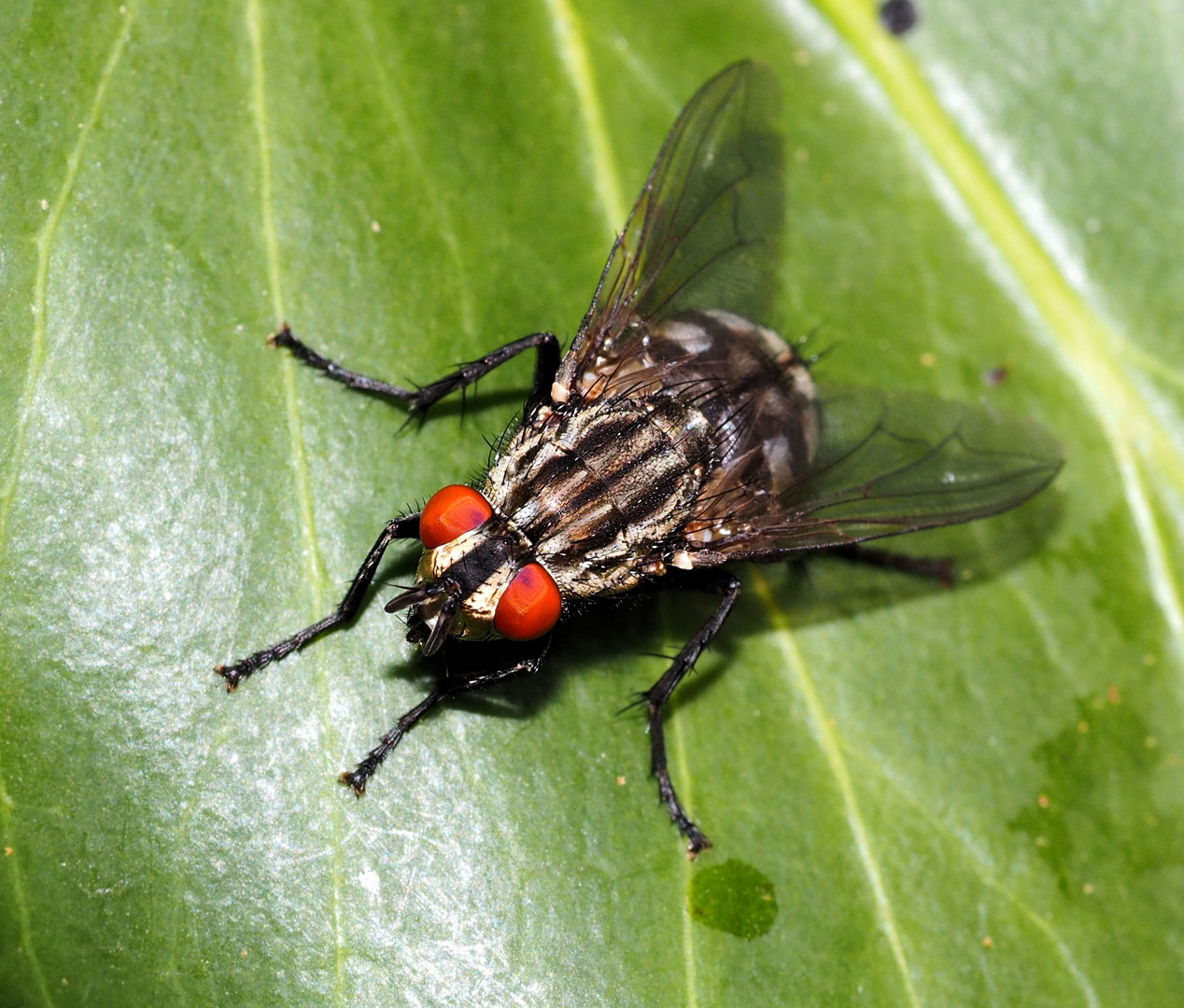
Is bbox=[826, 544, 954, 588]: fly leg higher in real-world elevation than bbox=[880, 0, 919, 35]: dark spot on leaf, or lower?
lower

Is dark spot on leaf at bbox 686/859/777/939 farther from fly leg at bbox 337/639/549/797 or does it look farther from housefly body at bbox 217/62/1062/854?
fly leg at bbox 337/639/549/797

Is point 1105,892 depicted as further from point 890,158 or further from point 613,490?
point 890,158

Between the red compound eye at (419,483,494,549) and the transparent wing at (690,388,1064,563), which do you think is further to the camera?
the transparent wing at (690,388,1064,563)

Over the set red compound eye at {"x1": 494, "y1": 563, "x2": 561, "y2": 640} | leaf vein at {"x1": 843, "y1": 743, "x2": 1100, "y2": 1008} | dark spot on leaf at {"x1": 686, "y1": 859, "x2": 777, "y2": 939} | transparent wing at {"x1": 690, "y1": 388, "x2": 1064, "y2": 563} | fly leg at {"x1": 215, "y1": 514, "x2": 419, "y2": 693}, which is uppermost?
fly leg at {"x1": 215, "y1": 514, "x2": 419, "y2": 693}

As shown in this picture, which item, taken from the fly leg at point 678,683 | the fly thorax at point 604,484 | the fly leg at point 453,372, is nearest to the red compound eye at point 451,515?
the fly thorax at point 604,484

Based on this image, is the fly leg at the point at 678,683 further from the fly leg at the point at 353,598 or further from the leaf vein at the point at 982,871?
the fly leg at the point at 353,598

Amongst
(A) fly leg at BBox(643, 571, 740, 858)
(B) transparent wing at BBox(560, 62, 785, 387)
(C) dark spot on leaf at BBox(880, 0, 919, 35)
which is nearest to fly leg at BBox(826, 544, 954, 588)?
(A) fly leg at BBox(643, 571, 740, 858)

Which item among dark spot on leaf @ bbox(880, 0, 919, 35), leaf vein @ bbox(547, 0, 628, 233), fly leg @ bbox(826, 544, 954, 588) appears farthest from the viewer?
dark spot on leaf @ bbox(880, 0, 919, 35)
